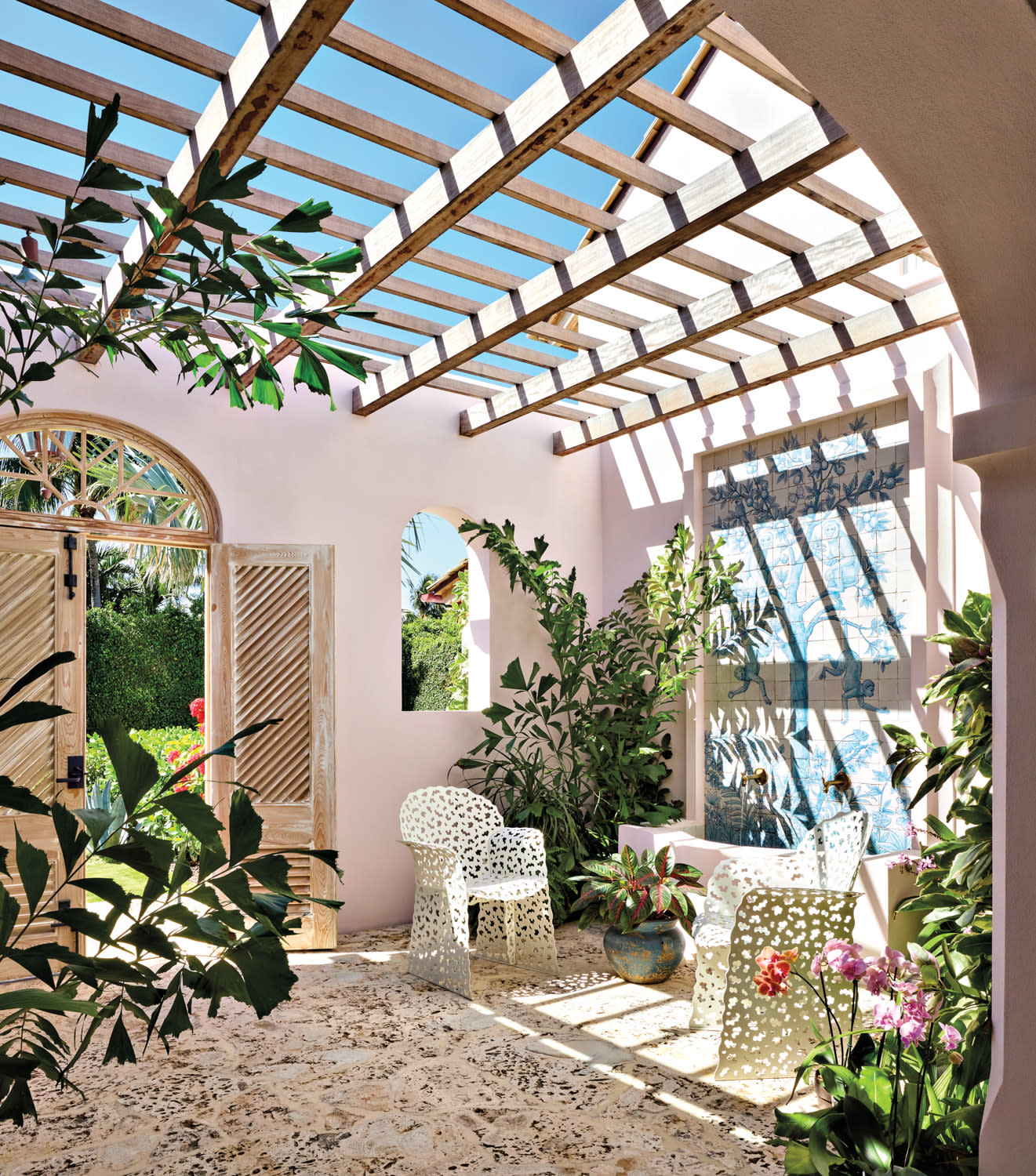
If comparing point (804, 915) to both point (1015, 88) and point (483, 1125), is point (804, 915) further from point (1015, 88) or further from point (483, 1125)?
point (1015, 88)

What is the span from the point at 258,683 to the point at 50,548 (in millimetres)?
1211

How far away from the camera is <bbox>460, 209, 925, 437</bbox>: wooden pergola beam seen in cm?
355

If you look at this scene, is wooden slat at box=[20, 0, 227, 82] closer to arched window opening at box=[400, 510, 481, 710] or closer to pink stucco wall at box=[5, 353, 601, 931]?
pink stucco wall at box=[5, 353, 601, 931]

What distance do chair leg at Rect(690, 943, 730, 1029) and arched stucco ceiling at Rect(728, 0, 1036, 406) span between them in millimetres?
2906

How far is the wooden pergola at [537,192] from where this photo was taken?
8.65 feet

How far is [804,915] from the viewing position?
3.33 metres

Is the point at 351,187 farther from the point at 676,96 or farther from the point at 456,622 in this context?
the point at 456,622

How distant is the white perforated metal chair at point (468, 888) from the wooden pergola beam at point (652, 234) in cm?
231

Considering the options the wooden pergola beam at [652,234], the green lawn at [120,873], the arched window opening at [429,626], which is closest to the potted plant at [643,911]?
the wooden pergola beam at [652,234]

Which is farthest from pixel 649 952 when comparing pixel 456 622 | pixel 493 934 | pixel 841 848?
pixel 456 622

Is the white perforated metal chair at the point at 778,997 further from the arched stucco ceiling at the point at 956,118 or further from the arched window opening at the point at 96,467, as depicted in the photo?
the arched window opening at the point at 96,467

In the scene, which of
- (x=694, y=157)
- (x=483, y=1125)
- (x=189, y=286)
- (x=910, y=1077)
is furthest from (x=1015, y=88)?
(x=694, y=157)

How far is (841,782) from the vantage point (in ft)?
15.3

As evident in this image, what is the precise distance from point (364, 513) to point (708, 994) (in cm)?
320
